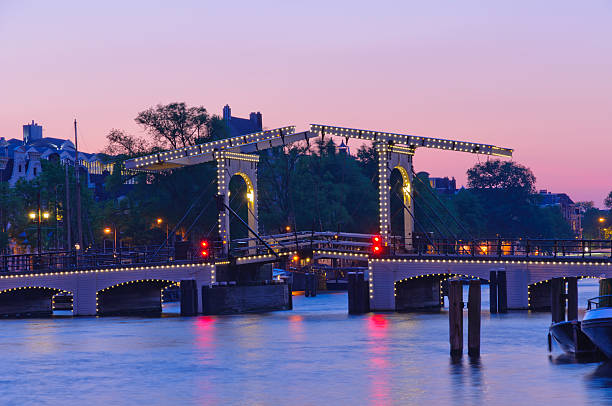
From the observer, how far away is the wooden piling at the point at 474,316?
3006 cm

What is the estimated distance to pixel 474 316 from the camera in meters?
Answer: 30.7

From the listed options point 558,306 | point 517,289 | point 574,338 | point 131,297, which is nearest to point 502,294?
point 517,289

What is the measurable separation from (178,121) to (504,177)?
320 feet

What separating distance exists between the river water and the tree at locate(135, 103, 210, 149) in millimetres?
25483

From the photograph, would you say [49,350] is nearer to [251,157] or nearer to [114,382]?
[114,382]

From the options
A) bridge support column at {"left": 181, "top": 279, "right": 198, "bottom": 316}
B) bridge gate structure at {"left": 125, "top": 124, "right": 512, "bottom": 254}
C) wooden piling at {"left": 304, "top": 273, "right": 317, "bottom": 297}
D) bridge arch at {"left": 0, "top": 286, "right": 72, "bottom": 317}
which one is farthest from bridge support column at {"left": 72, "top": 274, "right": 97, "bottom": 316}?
wooden piling at {"left": 304, "top": 273, "right": 317, "bottom": 297}

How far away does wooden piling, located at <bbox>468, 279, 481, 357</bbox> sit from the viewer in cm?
3006

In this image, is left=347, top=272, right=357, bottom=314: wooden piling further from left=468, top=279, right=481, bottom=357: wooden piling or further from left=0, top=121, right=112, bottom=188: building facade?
left=0, top=121, right=112, bottom=188: building facade

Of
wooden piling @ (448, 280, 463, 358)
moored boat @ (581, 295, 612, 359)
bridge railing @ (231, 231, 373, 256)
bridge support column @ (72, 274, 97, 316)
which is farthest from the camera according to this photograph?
bridge support column @ (72, 274, 97, 316)

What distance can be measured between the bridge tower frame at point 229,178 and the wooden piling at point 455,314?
20049mm

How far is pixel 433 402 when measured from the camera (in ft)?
82.7

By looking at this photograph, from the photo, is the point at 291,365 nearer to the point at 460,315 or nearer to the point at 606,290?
the point at 460,315

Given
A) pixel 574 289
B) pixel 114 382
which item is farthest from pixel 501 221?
pixel 114 382

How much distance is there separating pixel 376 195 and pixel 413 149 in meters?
34.0
